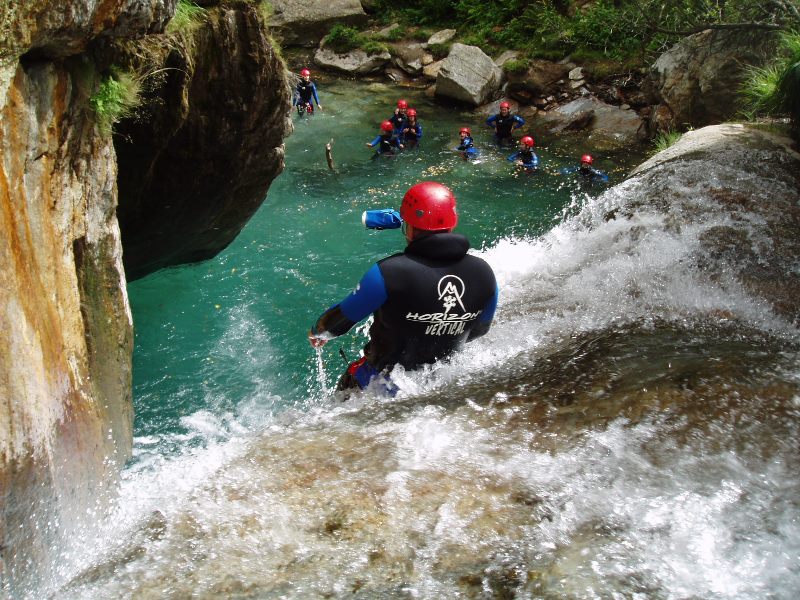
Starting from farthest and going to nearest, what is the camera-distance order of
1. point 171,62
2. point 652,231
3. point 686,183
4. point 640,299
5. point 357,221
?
point 357,221
point 686,183
point 652,231
point 640,299
point 171,62

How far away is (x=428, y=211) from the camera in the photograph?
3.65 meters

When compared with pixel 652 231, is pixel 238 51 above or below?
above

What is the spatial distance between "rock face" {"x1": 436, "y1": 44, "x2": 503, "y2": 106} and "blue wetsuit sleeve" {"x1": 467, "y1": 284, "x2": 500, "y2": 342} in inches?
543

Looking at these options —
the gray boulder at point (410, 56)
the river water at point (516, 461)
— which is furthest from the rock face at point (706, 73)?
the gray boulder at point (410, 56)

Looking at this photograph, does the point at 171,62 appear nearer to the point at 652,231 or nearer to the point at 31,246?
the point at 31,246

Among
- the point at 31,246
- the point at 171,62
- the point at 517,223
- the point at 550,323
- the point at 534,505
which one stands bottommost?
the point at 517,223

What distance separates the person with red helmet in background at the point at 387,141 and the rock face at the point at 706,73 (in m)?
5.53

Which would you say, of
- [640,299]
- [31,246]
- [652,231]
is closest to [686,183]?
[652,231]

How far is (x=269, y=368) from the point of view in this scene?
21.9ft

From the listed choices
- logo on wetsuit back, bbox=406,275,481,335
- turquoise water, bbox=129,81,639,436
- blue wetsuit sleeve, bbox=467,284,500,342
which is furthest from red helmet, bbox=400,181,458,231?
turquoise water, bbox=129,81,639,436

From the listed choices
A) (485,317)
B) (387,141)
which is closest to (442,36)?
(387,141)

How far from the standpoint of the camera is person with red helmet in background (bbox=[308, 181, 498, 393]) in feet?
12.0

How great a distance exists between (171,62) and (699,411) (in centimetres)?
449

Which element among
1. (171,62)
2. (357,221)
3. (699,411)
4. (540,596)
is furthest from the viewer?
(357,221)
